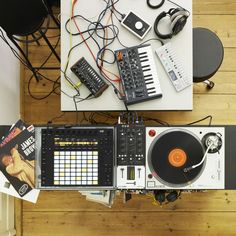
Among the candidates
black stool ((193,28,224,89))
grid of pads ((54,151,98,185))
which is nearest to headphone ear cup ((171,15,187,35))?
black stool ((193,28,224,89))

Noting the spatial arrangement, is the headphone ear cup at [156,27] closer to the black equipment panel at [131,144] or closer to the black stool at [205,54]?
the black stool at [205,54]

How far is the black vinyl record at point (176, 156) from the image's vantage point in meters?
1.57

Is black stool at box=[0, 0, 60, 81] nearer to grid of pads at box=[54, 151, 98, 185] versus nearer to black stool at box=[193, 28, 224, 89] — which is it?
grid of pads at box=[54, 151, 98, 185]

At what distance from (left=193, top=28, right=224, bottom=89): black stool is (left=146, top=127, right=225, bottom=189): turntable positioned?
0.54 m

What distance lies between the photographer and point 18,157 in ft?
5.31

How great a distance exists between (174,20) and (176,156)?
64 cm

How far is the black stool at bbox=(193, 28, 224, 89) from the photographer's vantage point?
2051 mm

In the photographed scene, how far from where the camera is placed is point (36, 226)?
237 cm

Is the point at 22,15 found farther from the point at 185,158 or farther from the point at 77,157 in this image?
the point at 185,158

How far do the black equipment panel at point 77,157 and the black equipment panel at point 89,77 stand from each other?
27cm

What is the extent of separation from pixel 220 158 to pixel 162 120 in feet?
2.53

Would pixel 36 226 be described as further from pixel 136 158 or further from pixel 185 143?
pixel 185 143

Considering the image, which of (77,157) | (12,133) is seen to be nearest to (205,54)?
(77,157)

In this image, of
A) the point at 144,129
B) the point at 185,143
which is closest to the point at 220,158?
the point at 185,143
